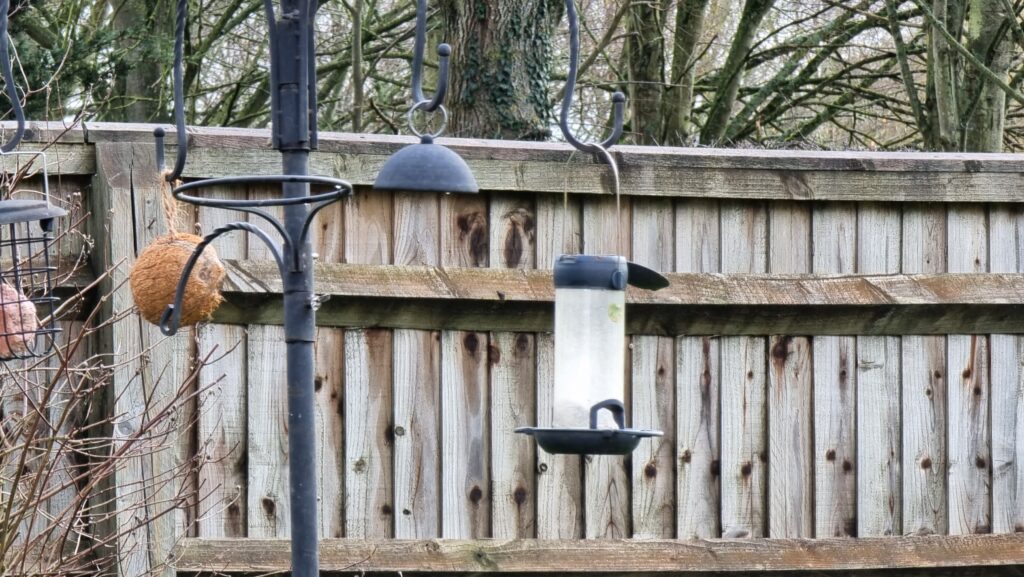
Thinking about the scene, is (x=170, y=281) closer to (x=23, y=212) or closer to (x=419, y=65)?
(x=23, y=212)

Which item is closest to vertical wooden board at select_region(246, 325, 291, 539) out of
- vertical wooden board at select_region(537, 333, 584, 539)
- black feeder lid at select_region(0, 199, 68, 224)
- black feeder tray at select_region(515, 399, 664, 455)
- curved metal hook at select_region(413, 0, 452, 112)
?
vertical wooden board at select_region(537, 333, 584, 539)

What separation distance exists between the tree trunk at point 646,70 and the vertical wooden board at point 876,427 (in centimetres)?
422

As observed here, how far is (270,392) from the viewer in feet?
12.3

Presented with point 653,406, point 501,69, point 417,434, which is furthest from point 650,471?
point 501,69

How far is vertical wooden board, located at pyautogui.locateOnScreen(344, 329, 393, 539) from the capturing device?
3.79 metres

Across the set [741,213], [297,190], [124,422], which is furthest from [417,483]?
[297,190]

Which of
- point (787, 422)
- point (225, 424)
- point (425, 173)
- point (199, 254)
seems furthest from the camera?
point (787, 422)

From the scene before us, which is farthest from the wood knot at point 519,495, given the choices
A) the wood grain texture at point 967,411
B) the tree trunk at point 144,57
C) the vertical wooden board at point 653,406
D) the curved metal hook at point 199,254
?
the tree trunk at point 144,57

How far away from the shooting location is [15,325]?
2703 mm

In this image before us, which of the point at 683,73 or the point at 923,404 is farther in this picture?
the point at 683,73

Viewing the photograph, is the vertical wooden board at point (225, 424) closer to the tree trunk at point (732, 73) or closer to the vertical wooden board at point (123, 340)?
the vertical wooden board at point (123, 340)

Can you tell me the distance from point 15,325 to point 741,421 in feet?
7.06

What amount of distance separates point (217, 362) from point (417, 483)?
0.65 m

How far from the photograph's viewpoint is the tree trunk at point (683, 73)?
820cm
